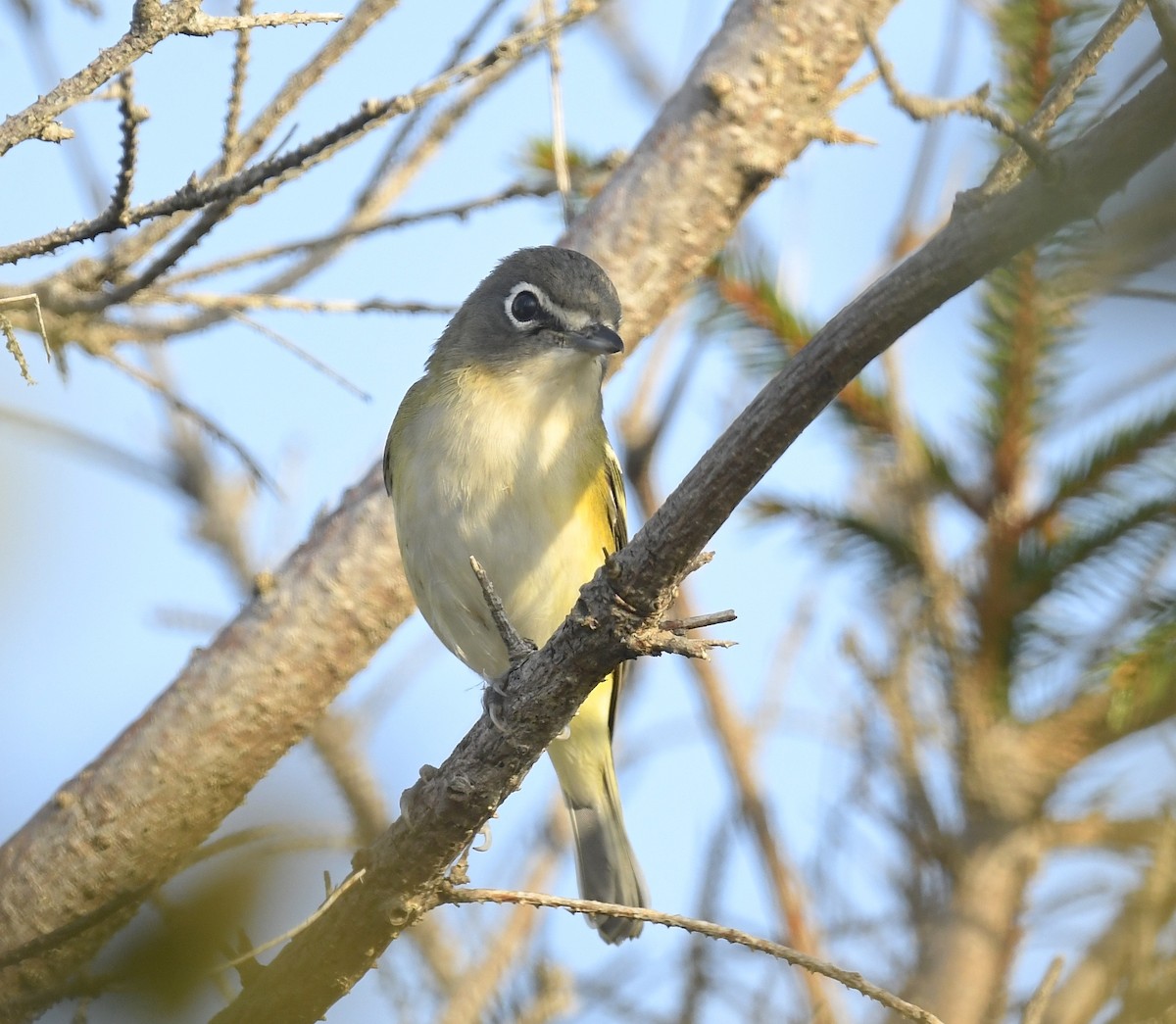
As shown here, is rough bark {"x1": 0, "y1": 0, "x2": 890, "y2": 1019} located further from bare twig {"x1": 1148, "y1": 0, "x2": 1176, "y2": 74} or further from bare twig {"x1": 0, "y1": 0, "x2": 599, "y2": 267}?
bare twig {"x1": 1148, "y1": 0, "x2": 1176, "y2": 74}

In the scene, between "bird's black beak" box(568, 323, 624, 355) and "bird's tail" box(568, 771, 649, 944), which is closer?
"bird's black beak" box(568, 323, 624, 355)

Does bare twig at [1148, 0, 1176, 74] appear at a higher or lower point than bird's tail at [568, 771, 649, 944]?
lower

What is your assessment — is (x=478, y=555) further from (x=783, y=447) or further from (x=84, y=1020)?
(x=84, y=1020)

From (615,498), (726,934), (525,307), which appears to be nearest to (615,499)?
(615,498)

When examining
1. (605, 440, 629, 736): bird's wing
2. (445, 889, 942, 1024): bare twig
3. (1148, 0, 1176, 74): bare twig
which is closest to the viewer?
(1148, 0, 1176, 74): bare twig

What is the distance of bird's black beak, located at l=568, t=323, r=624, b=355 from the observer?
4387 millimetres

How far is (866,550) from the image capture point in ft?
14.5

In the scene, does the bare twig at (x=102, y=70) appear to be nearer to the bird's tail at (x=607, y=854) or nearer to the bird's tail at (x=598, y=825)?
the bird's tail at (x=598, y=825)

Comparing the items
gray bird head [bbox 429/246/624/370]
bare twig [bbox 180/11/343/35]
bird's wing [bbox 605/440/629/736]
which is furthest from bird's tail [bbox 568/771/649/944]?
bare twig [bbox 180/11/343/35]

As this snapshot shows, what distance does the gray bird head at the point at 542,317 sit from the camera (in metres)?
4.57

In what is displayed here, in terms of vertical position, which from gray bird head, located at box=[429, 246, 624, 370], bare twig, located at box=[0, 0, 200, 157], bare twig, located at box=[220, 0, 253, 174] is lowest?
bare twig, located at box=[0, 0, 200, 157]

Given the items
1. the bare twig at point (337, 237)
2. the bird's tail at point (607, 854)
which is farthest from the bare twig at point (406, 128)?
the bird's tail at point (607, 854)

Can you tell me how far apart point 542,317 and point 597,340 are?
35 cm

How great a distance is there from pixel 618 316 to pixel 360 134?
1947mm
